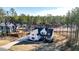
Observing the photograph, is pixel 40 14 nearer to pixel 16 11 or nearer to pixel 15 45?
pixel 16 11

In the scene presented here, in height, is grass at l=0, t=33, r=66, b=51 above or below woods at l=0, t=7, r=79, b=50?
below

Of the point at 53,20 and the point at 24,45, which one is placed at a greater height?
the point at 53,20

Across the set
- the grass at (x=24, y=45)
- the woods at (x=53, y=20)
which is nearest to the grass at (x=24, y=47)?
the grass at (x=24, y=45)

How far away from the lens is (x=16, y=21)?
5.81ft

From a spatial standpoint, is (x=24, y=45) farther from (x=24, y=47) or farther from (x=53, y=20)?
(x=53, y=20)

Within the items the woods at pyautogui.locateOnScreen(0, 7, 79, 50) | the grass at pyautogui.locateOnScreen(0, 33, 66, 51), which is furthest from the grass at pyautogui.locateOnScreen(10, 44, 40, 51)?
the woods at pyautogui.locateOnScreen(0, 7, 79, 50)

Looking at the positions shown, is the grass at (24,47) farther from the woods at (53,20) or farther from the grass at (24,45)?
the woods at (53,20)

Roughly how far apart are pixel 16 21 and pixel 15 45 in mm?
218

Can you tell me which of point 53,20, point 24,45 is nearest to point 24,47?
point 24,45

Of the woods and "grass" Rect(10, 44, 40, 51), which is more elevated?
the woods

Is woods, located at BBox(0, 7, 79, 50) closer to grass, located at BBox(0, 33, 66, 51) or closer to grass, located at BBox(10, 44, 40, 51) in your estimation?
grass, located at BBox(0, 33, 66, 51)

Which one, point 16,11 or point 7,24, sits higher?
point 16,11
